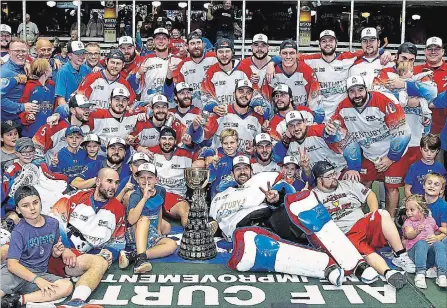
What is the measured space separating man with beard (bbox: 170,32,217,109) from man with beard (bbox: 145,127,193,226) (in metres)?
1.18

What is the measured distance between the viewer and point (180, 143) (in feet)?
20.0

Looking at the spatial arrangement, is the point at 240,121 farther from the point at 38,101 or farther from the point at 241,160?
the point at 38,101

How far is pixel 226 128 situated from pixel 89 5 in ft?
20.8

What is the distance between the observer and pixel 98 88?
659 cm

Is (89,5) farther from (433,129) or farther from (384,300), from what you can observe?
(384,300)

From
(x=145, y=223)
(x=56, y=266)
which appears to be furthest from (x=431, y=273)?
(x=56, y=266)

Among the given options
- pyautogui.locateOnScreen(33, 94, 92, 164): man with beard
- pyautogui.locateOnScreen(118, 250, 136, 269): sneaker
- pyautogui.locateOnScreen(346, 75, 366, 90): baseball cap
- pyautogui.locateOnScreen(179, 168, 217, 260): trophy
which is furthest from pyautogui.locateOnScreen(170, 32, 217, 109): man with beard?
pyautogui.locateOnScreen(118, 250, 136, 269): sneaker

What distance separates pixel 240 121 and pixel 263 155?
0.66 metres

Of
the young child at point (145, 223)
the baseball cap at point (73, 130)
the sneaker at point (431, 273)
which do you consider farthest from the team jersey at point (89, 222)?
the sneaker at point (431, 273)

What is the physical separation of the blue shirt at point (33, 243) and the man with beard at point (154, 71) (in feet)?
10.6

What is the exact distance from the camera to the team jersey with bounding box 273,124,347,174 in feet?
19.2

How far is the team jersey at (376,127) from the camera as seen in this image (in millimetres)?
5742

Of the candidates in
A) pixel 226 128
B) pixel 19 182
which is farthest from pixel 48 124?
pixel 226 128

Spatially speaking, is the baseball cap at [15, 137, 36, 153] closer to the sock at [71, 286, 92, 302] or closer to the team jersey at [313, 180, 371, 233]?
the sock at [71, 286, 92, 302]
